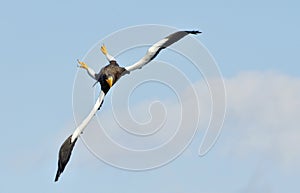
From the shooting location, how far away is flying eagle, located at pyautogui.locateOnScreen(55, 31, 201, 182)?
1262 inches

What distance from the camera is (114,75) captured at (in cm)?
3197

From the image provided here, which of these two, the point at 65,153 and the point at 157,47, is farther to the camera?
the point at 65,153

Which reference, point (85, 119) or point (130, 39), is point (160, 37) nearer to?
point (130, 39)

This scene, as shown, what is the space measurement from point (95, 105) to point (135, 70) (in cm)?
331

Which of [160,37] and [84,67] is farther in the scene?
[160,37]

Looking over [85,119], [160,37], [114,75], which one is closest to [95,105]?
[85,119]

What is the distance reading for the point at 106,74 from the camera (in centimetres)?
3195

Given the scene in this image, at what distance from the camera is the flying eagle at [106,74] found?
105 feet

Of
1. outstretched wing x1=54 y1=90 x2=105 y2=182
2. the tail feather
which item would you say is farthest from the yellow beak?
the tail feather

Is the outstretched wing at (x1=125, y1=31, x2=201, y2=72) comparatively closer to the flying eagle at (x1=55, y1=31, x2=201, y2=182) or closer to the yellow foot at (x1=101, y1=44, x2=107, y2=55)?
the flying eagle at (x1=55, y1=31, x2=201, y2=182)

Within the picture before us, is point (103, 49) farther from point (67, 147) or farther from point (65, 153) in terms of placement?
point (65, 153)

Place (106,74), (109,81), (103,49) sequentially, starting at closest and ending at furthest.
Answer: (109,81) → (106,74) → (103,49)

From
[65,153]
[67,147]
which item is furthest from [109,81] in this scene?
[65,153]

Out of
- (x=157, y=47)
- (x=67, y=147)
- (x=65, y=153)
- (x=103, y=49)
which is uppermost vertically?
(x=157, y=47)
